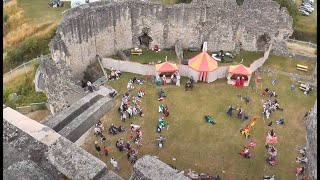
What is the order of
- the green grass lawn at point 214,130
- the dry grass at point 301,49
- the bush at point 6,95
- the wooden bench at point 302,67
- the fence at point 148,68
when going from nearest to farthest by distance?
the green grass lawn at point 214,130
the fence at point 148,68
the wooden bench at point 302,67
the bush at point 6,95
the dry grass at point 301,49

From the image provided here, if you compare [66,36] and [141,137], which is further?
[66,36]

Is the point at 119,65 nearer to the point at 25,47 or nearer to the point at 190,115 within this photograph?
the point at 190,115

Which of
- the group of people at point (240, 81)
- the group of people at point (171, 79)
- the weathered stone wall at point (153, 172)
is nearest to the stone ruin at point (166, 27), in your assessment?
the group of people at point (171, 79)

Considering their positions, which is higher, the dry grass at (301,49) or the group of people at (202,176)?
the dry grass at (301,49)

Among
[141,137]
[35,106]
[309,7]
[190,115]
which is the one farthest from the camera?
[309,7]

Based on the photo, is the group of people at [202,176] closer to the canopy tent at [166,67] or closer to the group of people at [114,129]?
the group of people at [114,129]

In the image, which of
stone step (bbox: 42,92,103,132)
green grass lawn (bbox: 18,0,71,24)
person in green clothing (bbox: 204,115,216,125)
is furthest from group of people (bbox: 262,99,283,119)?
green grass lawn (bbox: 18,0,71,24)

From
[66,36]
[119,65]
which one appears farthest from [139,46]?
[66,36]
